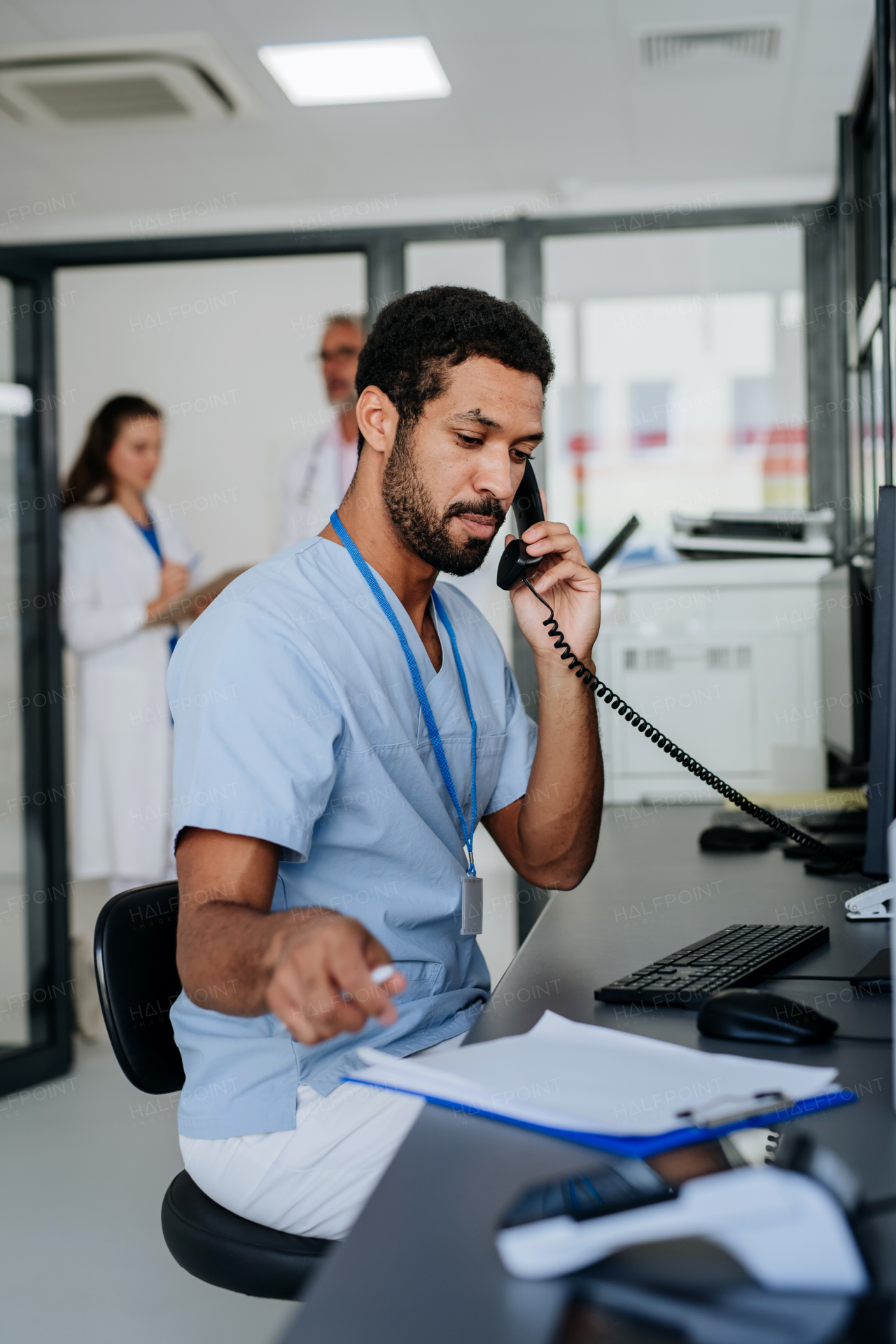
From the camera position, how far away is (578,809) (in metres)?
1.51

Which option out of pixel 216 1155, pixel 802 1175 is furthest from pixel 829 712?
pixel 802 1175

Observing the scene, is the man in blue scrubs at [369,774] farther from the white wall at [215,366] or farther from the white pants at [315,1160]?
the white wall at [215,366]

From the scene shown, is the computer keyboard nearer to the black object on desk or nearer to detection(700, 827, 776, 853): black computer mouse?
the black object on desk

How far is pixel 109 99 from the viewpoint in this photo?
337cm

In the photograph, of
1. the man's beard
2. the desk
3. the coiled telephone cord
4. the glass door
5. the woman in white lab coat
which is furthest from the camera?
the woman in white lab coat

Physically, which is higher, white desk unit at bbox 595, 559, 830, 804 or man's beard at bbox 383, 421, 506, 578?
man's beard at bbox 383, 421, 506, 578

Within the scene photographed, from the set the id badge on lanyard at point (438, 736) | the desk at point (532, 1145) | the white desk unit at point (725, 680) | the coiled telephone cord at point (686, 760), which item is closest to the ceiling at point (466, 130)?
the white desk unit at point (725, 680)

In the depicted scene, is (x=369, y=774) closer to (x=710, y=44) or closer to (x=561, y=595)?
(x=561, y=595)

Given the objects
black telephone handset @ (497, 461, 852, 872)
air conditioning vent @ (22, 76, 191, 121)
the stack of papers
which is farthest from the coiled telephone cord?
air conditioning vent @ (22, 76, 191, 121)

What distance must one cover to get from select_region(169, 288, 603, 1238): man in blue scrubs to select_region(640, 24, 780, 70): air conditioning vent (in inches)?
81.1

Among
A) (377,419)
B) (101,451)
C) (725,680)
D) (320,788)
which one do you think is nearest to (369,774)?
(320,788)

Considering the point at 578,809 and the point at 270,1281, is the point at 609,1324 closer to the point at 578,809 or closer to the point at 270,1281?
the point at 270,1281

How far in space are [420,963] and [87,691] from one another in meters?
2.72

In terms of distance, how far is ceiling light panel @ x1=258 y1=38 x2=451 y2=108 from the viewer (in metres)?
3.13
